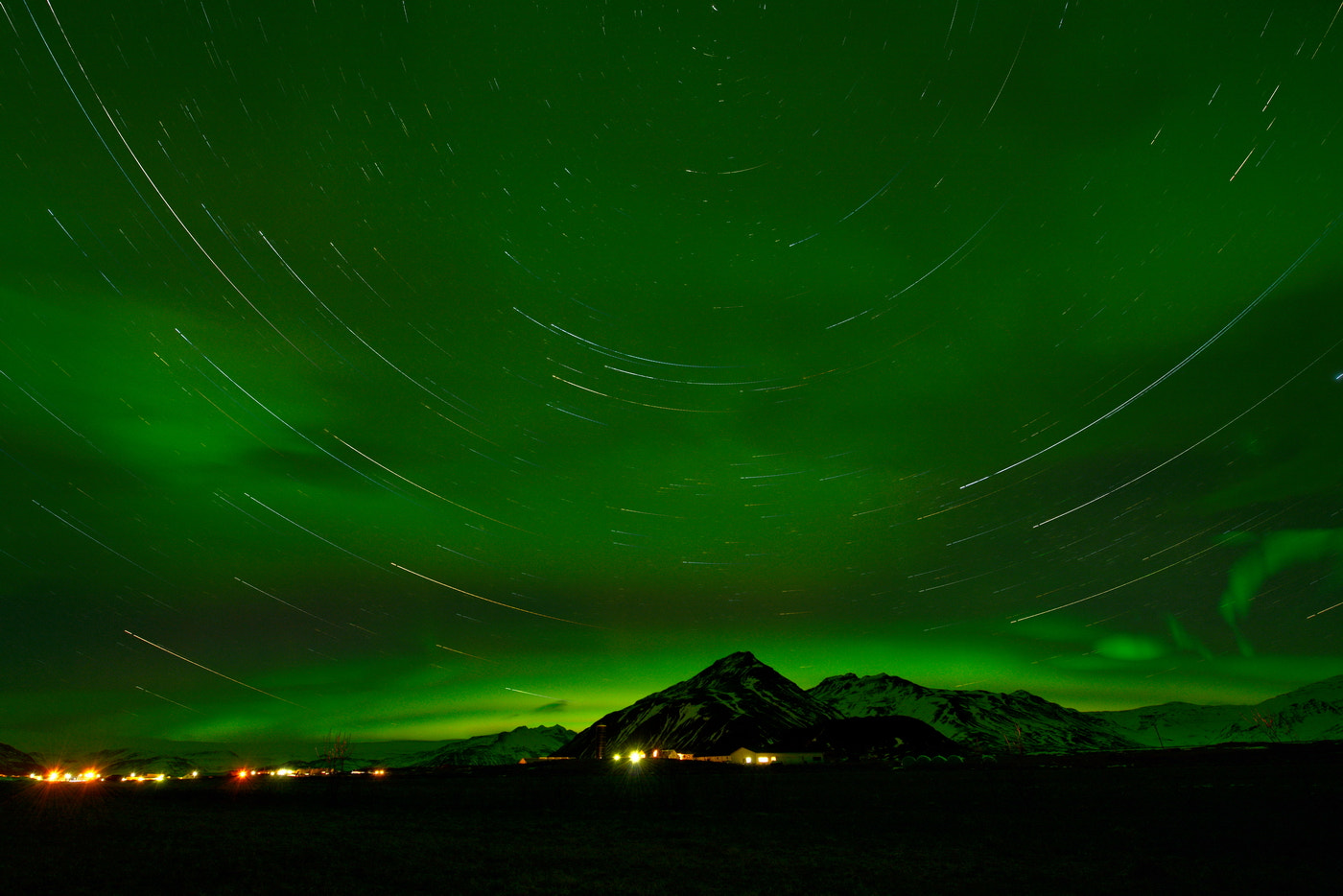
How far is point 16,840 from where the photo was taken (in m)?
27.2

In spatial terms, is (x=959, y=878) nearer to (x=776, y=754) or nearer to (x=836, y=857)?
(x=836, y=857)

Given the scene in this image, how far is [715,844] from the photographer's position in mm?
27266

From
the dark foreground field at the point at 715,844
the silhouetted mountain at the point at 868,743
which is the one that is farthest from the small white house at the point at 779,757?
the dark foreground field at the point at 715,844

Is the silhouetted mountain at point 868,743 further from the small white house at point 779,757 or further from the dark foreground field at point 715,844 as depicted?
the dark foreground field at point 715,844

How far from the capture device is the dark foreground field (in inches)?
774

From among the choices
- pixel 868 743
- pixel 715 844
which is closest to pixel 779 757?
pixel 868 743

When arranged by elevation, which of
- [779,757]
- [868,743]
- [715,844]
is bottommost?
[715,844]

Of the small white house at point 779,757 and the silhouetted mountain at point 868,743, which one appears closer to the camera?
the small white house at point 779,757

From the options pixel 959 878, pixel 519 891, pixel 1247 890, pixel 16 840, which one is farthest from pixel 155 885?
pixel 1247 890

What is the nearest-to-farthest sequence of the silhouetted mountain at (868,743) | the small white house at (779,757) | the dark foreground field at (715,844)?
1. the dark foreground field at (715,844)
2. the small white house at (779,757)
3. the silhouetted mountain at (868,743)

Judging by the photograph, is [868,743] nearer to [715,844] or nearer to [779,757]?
[779,757]

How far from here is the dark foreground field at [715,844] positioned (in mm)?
19656

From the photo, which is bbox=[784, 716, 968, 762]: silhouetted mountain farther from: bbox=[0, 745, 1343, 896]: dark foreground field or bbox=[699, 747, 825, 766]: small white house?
bbox=[0, 745, 1343, 896]: dark foreground field

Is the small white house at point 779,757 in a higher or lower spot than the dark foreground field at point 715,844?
higher
